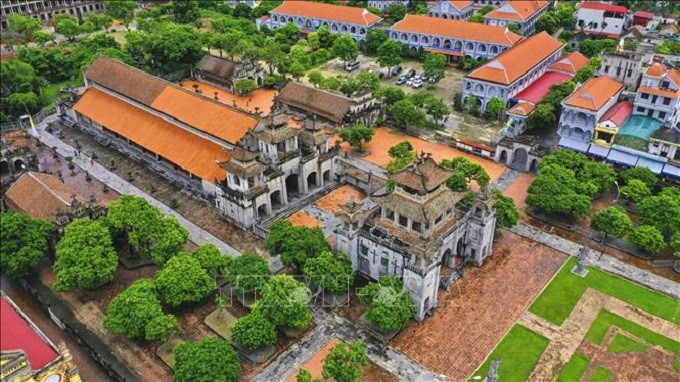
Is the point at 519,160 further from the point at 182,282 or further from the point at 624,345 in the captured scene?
the point at 182,282

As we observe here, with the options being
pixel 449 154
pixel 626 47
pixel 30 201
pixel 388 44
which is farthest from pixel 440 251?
pixel 388 44

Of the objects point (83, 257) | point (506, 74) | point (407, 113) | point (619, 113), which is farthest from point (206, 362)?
point (506, 74)

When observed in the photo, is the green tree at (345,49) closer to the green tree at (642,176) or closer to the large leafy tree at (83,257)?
the green tree at (642,176)

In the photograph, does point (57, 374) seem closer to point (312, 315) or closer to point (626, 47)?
point (312, 315)

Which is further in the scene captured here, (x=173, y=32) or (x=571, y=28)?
(x=571, y=28)

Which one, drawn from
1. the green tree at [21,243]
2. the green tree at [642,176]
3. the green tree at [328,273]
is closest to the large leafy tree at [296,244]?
the green tree at [328,273]

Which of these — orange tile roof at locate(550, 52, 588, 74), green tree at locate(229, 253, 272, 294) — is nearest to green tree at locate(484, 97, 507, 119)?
orange tile roof at locate(550, 52, 588, 74)

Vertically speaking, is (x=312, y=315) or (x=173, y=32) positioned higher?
(x=173, y=32)
